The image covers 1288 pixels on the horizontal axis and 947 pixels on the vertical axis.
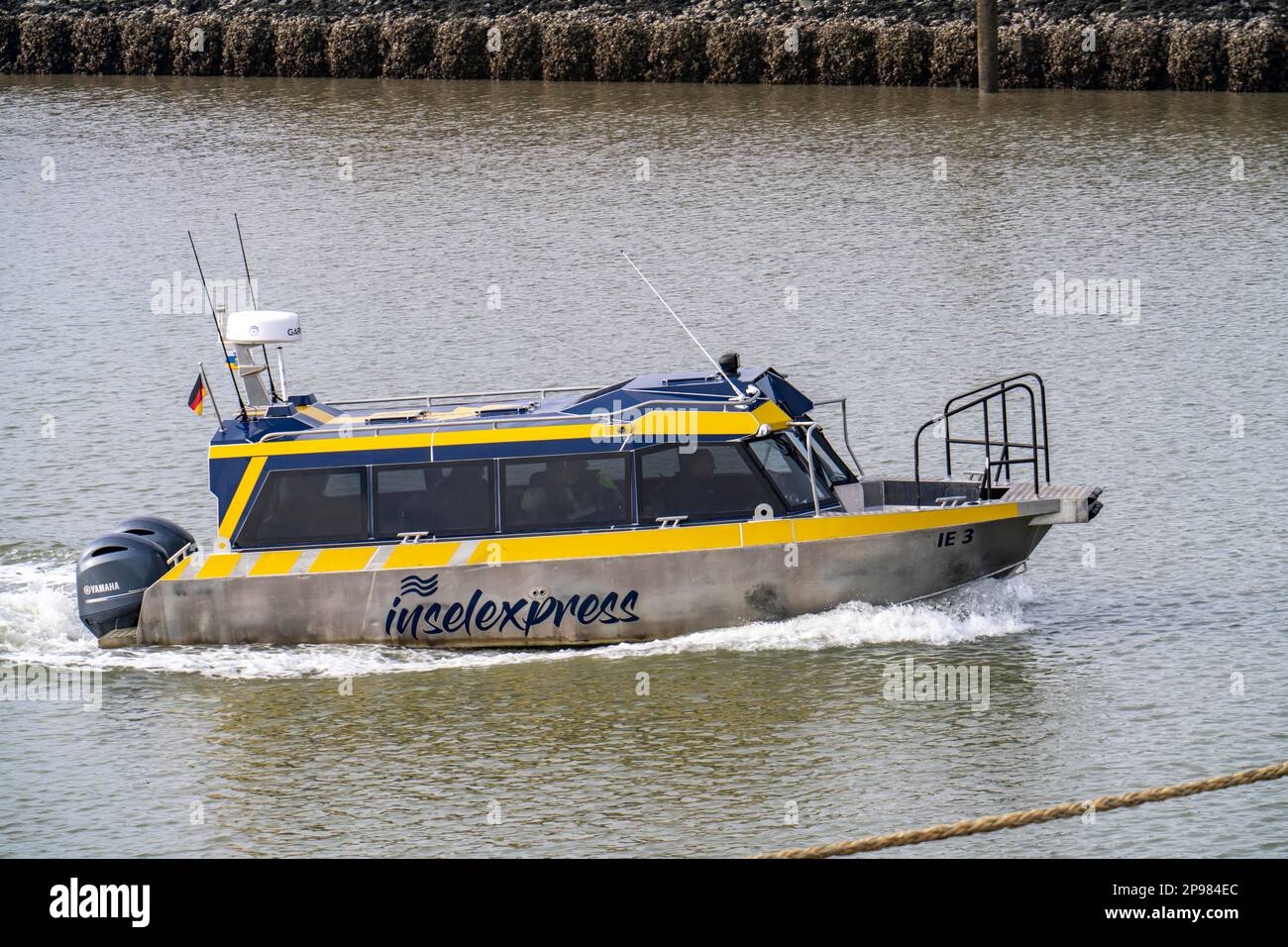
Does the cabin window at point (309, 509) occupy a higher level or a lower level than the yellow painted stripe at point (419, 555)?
higher

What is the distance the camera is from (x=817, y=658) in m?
17.8

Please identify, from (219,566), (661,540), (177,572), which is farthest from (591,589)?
(177,572)

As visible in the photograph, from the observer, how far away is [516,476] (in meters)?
18.0

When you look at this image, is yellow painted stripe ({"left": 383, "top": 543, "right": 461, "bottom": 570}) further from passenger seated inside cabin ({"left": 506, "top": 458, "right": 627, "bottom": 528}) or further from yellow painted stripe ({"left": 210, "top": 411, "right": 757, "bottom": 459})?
yellow painted stripe ({"left": 210, "top": 411, "right": 757, "bottom": 459})

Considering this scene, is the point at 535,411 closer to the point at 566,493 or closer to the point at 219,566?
the point at 566,493

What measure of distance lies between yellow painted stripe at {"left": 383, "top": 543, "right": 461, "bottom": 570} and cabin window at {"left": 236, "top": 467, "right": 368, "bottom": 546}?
1.37ft

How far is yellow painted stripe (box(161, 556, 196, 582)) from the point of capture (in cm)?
1816

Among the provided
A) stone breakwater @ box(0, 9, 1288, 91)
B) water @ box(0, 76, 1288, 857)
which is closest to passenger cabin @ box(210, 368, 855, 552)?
water @ box(0, 76, 1288, 857)

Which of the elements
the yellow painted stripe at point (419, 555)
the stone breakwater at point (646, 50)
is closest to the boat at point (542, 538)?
the yellow painted stripe at point (419, 555)

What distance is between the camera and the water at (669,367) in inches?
615

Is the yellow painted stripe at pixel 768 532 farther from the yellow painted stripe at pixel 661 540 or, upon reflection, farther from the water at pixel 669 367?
the water at pixel 669 367

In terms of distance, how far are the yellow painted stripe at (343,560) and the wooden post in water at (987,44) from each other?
31.9m

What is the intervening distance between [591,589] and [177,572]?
13.3 feet
